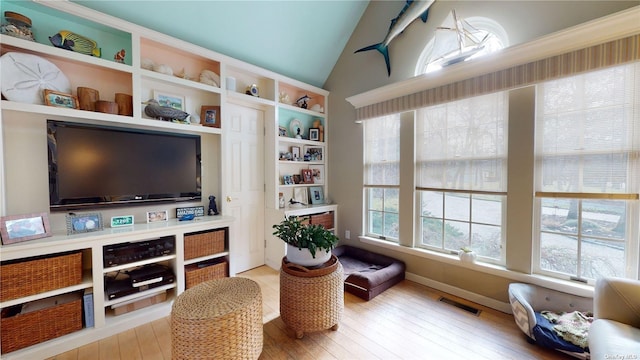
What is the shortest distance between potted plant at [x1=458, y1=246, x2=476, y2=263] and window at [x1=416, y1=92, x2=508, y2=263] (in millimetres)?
97

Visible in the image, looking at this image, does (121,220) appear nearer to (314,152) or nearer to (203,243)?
(203,243)

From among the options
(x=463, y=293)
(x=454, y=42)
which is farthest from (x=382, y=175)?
(x=454, y=42)

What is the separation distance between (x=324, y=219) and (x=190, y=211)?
5.60 ft

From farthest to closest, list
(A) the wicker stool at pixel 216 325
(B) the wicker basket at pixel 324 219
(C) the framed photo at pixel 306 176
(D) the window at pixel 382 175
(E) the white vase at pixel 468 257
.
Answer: (C) the framed photo at pixel 306 176, (B) the wicker basket at pixel 324 219, (D) the window at pixel 382 175, (E) the white vase at pixel 468 257, (A) the wicker stool at pixel 216 325

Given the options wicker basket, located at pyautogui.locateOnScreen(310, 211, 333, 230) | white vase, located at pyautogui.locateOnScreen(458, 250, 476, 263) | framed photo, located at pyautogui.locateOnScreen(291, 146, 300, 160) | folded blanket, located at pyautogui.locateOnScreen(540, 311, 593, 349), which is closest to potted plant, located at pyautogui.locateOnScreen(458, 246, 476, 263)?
white vase, located at pyautogui.locateOnScreen(458, 250, 476, 263)

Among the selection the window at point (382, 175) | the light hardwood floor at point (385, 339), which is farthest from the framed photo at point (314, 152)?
the light hardwood floor at point (385, 339)

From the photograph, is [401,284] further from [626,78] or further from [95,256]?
[95,256]

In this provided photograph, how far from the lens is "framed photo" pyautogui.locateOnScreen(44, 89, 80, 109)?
1656mm

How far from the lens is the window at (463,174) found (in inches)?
83.3

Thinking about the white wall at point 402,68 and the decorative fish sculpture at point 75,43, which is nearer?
the decorative fish sculpture at point 75,43

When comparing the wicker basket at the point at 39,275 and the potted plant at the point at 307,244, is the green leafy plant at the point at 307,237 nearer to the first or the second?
the potted plant at the point at 307,244

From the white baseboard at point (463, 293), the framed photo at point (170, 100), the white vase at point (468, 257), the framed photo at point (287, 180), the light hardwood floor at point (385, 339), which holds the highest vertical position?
the framed photo at point (170, 100)

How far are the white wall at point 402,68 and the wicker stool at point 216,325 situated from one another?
1953 mm

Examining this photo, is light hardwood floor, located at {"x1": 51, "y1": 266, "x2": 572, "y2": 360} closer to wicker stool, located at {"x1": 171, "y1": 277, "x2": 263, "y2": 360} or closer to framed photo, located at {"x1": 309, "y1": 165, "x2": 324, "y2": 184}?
wicker stool, located at {"x1": 171, "y1": 277, "x2": 263, "y2": 360}
